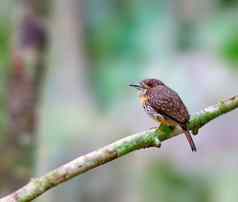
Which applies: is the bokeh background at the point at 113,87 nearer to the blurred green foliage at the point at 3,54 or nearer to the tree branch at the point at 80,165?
the blurred green foliage at the point at 3,54

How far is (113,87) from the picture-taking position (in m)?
13.8

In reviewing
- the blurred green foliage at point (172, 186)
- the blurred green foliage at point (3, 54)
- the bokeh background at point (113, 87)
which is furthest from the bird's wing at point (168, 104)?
the blurred green foliage at point (172, 186)

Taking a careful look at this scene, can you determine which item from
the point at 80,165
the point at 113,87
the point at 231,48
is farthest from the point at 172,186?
the point at 80,165

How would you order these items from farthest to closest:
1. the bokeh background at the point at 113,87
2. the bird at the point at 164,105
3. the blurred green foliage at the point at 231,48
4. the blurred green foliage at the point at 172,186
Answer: the blurred green foliage at the point at 231,48 < the blurred green foliage at the point at 172,186 < the bokeh background at the point at 113,87 < the bird at the point at 164,105

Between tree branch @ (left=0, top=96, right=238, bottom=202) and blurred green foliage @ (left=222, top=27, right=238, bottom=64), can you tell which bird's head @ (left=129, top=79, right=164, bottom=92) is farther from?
blurred green foliage @ (left=222, top=27, right=238, bottom=64)

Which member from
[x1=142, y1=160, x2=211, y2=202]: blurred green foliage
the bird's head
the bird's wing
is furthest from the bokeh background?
the bird's wing

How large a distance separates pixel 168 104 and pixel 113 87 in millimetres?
9819

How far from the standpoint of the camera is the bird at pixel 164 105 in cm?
389

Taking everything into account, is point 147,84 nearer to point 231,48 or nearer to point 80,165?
point 80,165

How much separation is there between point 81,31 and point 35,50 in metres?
8.30

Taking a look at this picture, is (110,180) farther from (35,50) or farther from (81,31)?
(81,31)

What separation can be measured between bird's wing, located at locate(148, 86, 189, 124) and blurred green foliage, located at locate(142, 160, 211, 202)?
6.30m

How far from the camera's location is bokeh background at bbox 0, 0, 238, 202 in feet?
20.1

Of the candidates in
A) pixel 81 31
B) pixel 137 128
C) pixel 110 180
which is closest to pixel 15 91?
pixel 110 180
